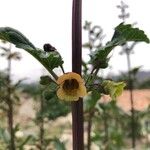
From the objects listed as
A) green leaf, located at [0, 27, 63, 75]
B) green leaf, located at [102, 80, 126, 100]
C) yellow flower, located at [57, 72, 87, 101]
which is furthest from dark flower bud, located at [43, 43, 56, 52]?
green leaf, located at [102, 80, 126, 100]

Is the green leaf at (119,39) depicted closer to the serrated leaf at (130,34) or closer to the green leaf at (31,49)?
the serrated leaf at (130,34)

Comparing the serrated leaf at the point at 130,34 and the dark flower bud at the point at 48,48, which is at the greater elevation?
the serrated leaf at the point at 130,34

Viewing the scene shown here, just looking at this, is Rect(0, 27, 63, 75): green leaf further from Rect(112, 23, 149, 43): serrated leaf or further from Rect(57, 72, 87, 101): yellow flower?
Rect(112, 23, 149, 43): serrated leaf

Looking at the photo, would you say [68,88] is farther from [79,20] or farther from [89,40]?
[89,40]

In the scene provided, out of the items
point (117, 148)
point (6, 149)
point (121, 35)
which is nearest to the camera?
point (121, 35)

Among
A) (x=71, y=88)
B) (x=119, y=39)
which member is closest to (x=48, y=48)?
(x=71, y=88)

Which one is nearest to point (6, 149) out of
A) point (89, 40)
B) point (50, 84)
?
point (89, 40)

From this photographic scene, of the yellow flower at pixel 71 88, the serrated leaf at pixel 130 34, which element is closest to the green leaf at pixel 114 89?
the yellow flower at pixel 71 88

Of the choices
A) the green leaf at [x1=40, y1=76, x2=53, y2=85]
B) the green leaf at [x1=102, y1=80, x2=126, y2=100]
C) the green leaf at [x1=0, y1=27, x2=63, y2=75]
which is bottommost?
the green leaf at [x1=102, y1=80, x2=126, y2=100]
